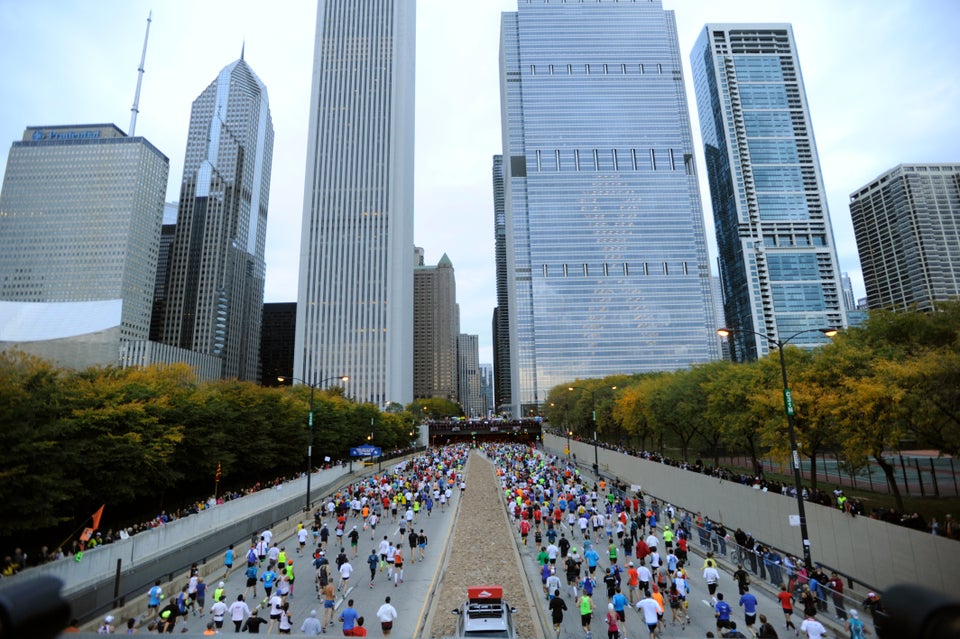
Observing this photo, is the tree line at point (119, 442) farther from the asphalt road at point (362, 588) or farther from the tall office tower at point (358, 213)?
the tall office tower at point (358, 213)

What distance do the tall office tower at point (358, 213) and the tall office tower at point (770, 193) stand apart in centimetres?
11856

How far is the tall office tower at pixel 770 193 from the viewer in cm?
16888

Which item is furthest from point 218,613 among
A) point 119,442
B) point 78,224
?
point 78,224

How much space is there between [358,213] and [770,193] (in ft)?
469

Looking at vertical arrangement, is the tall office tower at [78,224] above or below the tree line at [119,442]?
above

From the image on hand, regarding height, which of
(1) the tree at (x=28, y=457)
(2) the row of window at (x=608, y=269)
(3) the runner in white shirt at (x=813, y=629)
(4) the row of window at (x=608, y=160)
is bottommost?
(3) the runner in white shirt at (x=813, y=629)

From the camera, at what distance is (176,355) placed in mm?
153625

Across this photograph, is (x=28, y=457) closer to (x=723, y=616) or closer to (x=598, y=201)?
Result: (x=723, y=616)

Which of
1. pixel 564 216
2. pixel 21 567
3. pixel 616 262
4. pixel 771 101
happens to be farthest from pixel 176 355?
pixel 771 101

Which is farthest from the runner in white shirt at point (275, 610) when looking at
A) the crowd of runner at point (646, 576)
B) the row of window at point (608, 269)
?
the row of window at point (608, 269)

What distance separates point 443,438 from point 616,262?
78.5 meters

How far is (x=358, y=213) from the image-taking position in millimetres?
149250

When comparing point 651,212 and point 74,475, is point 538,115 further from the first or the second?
point 74,475

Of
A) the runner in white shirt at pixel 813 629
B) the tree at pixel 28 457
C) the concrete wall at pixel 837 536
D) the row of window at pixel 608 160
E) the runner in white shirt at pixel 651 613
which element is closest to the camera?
the runner in white shirt at pixel 813 629
